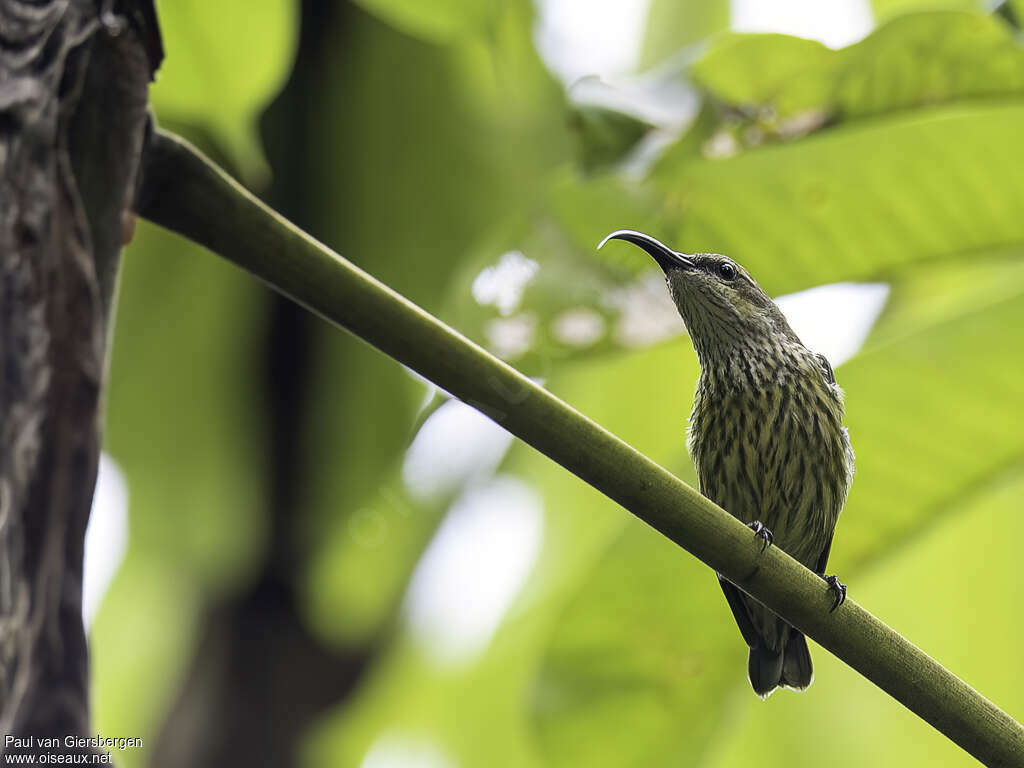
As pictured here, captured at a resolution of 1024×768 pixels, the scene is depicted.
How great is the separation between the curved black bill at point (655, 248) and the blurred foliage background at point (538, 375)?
4cm

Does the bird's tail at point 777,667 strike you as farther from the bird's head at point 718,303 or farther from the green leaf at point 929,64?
the green leaf at point 929,64

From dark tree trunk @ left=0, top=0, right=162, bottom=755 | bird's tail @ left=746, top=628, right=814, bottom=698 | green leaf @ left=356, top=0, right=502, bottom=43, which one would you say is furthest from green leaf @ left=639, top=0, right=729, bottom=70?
dark tree trunk @ left=0, top=0, right=162, bottom=755

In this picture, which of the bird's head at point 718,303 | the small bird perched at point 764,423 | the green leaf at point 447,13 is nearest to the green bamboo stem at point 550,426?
the bird's head at point 718,303

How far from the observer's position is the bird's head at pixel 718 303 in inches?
76.3

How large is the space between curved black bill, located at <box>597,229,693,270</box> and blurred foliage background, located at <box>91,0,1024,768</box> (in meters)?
0.04

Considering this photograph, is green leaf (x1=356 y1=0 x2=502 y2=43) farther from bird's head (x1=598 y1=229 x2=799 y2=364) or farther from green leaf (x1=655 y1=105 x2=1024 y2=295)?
bird's head (x1=598 y1=229 x2=799 y2=364)

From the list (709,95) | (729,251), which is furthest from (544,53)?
(729,251)

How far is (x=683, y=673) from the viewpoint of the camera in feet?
6.97

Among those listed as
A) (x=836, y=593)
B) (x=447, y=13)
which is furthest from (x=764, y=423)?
(x=836, y=593)

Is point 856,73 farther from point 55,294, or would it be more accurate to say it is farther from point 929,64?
point 55,294

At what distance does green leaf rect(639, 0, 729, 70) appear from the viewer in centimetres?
322

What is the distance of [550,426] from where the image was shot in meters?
1.12

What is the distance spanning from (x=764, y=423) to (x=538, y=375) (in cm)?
68

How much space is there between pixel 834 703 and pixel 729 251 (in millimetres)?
1761
